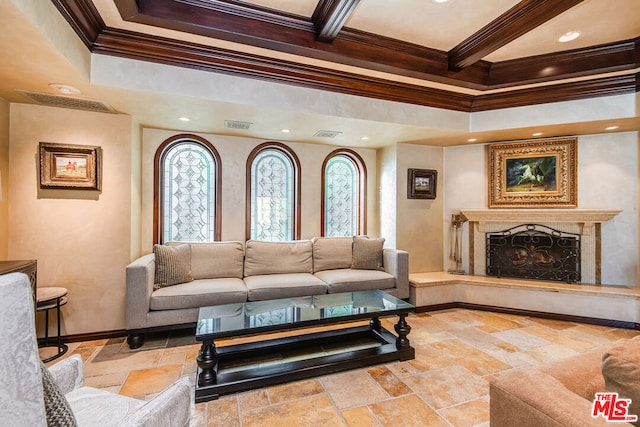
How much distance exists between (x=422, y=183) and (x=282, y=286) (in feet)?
8.72

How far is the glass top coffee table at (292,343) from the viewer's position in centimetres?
216

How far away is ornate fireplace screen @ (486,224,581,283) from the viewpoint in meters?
3.99

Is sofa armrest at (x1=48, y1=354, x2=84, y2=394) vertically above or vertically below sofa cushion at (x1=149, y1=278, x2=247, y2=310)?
above

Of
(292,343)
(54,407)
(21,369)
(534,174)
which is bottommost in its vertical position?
(292,343)

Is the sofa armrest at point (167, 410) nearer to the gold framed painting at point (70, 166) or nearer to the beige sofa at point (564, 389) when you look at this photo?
the beige sofa at point (564, 389)

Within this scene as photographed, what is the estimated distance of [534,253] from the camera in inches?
165

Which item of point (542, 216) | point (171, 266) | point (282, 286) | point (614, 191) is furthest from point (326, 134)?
point (614, 191)

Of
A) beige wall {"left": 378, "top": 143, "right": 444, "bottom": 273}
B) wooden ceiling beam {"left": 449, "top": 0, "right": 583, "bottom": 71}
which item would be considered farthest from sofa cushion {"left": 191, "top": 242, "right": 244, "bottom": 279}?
wooden ceiling beam {"left": 449, "top": 0, "right": 583, "bottom": 71}

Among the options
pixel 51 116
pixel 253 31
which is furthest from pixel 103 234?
pixel 253 31

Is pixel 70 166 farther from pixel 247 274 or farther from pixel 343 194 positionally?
pixel 343 194

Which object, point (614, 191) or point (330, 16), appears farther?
point (614, 191)

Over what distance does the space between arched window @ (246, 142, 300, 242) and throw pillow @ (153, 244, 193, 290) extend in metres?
1.06

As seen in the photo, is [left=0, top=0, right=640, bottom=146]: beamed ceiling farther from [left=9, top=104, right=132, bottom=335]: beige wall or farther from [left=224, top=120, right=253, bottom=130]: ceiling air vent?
[left=9, top=104, right=132, bottom=335]: beige wall

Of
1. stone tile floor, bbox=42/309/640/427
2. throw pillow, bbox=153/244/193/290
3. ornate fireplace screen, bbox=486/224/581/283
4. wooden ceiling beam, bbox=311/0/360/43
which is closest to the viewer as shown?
stone tile floor, bbox=42/309/640/427
